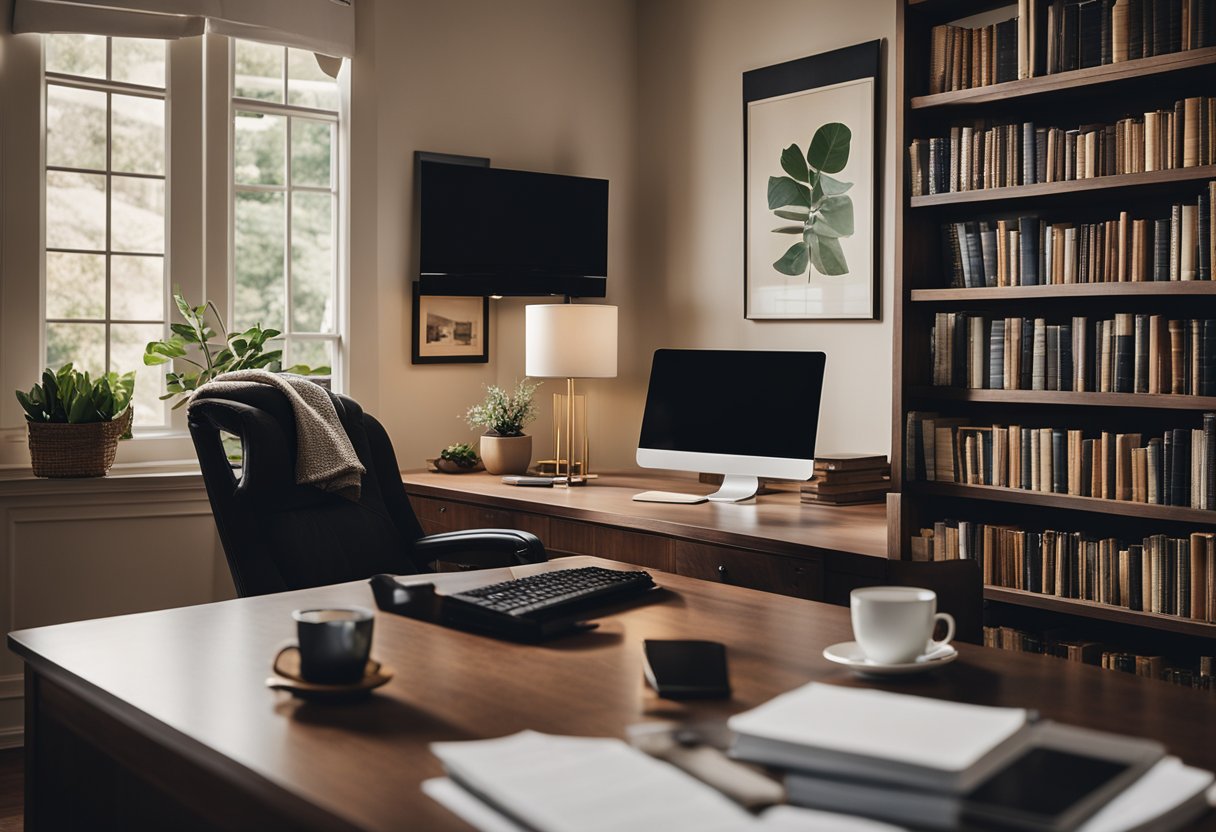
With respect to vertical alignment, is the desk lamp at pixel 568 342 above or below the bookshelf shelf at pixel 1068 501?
above

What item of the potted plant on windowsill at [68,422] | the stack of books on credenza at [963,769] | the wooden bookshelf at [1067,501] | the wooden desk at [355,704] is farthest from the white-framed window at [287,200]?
the stack of books on credenza at [963,769]

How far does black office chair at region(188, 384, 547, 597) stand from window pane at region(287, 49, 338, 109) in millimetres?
1778

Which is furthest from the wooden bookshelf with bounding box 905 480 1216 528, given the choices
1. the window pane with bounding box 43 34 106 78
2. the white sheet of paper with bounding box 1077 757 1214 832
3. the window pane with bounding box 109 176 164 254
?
the window pane with bounding box 43 34 106 78

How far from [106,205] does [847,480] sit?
2.63m

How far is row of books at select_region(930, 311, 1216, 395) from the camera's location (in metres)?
2.49

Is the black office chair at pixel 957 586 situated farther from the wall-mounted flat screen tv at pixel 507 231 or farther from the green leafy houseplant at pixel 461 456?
the wall-mounted flat screen tv at pixel 507 231

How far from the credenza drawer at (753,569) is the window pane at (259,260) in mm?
1864

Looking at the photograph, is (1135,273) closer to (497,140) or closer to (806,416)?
(806,416)

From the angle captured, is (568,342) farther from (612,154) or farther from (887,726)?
(887,726)

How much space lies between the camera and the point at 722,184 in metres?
4.46

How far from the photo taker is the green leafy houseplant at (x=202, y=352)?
3750 mm

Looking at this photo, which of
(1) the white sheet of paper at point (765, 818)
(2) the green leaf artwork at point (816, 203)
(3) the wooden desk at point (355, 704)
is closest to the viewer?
(1) the white sheet of paper at point (765, 818)

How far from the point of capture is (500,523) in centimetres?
368

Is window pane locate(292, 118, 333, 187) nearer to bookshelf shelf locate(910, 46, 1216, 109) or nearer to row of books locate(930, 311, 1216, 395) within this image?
bookshelf shelf locate(910, 46, 1216, 109)
